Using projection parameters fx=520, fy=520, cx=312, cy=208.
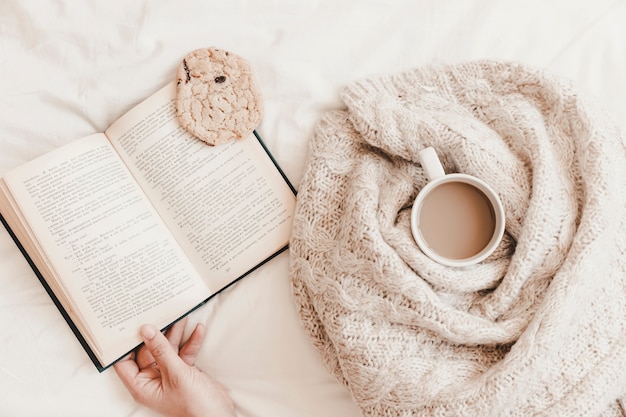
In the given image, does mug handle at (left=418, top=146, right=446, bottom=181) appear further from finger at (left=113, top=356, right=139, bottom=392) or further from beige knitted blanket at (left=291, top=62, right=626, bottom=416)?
finger at (left=113, top=356, right=139, bottom=392)

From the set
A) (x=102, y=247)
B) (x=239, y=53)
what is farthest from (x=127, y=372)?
(x=239, y=53)

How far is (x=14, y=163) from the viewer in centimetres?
75

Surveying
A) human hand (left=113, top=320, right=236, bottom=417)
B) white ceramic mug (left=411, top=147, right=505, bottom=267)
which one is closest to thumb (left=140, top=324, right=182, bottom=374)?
human hand (left=113, top=320, right=236, bottom=417)

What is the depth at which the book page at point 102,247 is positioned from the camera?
2.29 feet

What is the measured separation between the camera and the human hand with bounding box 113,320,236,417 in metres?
0.70

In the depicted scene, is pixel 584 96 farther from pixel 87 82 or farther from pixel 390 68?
pixel 87 82

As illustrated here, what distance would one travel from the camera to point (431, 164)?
622mm

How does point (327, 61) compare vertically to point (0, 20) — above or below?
below

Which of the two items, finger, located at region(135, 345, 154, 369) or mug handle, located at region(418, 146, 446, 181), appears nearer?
mug handle, located at region(418, 146, 446, 181)

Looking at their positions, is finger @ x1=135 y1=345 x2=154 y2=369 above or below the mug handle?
below

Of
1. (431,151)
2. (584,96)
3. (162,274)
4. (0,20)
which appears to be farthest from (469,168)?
(0,20)

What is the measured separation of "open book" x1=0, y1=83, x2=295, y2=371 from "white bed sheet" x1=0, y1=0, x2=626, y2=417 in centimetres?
4

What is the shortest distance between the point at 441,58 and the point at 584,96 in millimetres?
197

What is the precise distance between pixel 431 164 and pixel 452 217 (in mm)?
68
